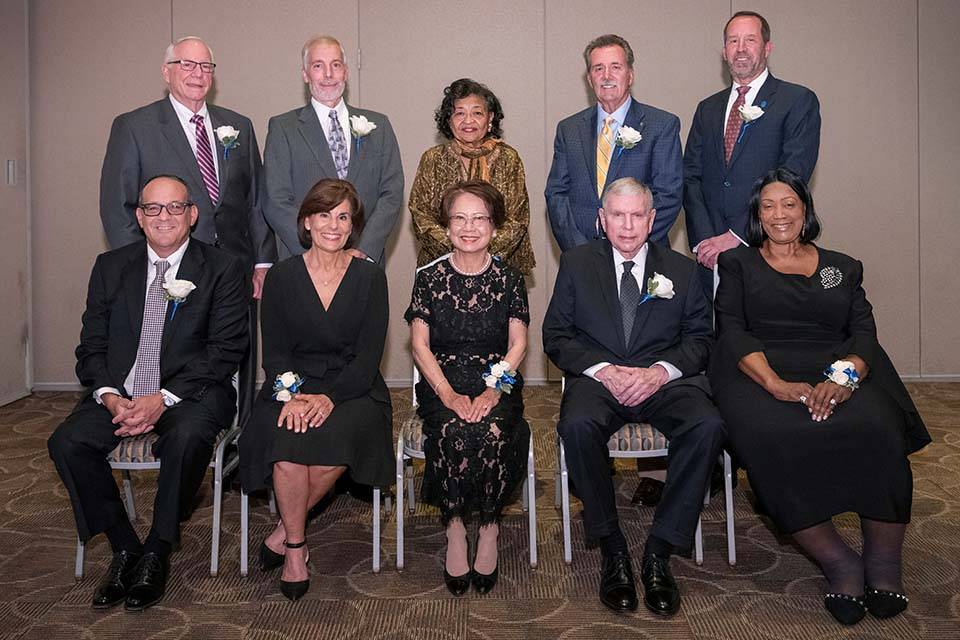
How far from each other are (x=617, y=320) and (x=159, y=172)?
2223 mm

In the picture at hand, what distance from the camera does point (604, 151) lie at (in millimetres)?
4402

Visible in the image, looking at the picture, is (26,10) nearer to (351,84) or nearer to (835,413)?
(351,84)

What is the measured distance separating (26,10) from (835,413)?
6350mm

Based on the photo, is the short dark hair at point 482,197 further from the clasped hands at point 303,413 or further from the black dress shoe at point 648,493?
the black dress shoe at point 648,493

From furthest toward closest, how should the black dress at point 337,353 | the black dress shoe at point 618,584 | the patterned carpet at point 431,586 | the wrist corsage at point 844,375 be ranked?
the black dress at point 337,353 → the wrist corsage at point 844,375 → the black dress shoe at point 618,584 → the patterned carpet at point 431,586

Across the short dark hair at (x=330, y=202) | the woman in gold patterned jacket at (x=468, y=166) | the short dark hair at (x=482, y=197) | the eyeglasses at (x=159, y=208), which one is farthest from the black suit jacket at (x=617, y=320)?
the eyeglasses at (x=159, y=208)

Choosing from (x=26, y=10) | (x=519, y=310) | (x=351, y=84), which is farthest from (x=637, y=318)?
(x=26, y=10)

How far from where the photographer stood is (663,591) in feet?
10.3

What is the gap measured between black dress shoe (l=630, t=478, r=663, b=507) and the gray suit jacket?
164 cm

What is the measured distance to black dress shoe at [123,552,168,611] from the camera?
3.17 m

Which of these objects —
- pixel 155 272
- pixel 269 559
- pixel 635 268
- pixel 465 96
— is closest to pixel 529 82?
pixel 465 96

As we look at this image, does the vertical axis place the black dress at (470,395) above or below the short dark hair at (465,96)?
below

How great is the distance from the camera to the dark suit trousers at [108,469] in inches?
130

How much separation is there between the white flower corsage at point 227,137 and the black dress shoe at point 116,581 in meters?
1.93
